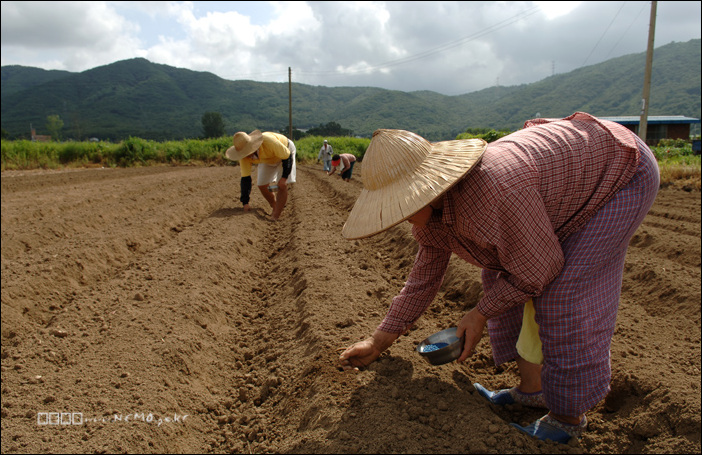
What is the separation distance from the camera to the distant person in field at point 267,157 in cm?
659

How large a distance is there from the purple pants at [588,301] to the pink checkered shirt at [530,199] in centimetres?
6

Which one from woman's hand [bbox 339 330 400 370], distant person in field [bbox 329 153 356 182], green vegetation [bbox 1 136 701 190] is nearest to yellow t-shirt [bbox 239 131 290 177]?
woman's hand [bbox 339 330 400 370]

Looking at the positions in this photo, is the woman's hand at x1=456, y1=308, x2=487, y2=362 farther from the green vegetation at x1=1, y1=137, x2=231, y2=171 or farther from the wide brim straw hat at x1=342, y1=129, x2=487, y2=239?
the green vegetation at x1=1, y1=137, x2=231, y2=171

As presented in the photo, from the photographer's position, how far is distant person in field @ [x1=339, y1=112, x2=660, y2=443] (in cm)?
156

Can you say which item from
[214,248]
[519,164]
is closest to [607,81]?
A: [214,248]

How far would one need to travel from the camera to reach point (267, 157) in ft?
22.4

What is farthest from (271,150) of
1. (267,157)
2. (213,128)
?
(213,128)

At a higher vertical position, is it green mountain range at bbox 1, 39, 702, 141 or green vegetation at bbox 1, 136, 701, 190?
green mountain range at bbox 1, 39, 702, 141

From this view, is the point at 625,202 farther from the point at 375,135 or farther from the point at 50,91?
the point at 50,91

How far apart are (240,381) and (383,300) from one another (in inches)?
50.4

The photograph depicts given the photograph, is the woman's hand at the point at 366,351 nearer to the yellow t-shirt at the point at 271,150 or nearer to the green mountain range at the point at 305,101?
the green mountain range at the point at 305,101

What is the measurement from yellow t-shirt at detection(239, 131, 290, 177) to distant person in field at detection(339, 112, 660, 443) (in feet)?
16.5

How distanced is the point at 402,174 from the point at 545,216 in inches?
20.7

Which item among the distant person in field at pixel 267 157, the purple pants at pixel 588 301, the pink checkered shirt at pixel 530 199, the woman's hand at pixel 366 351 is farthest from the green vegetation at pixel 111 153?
the purple pants at pixel 588 301
